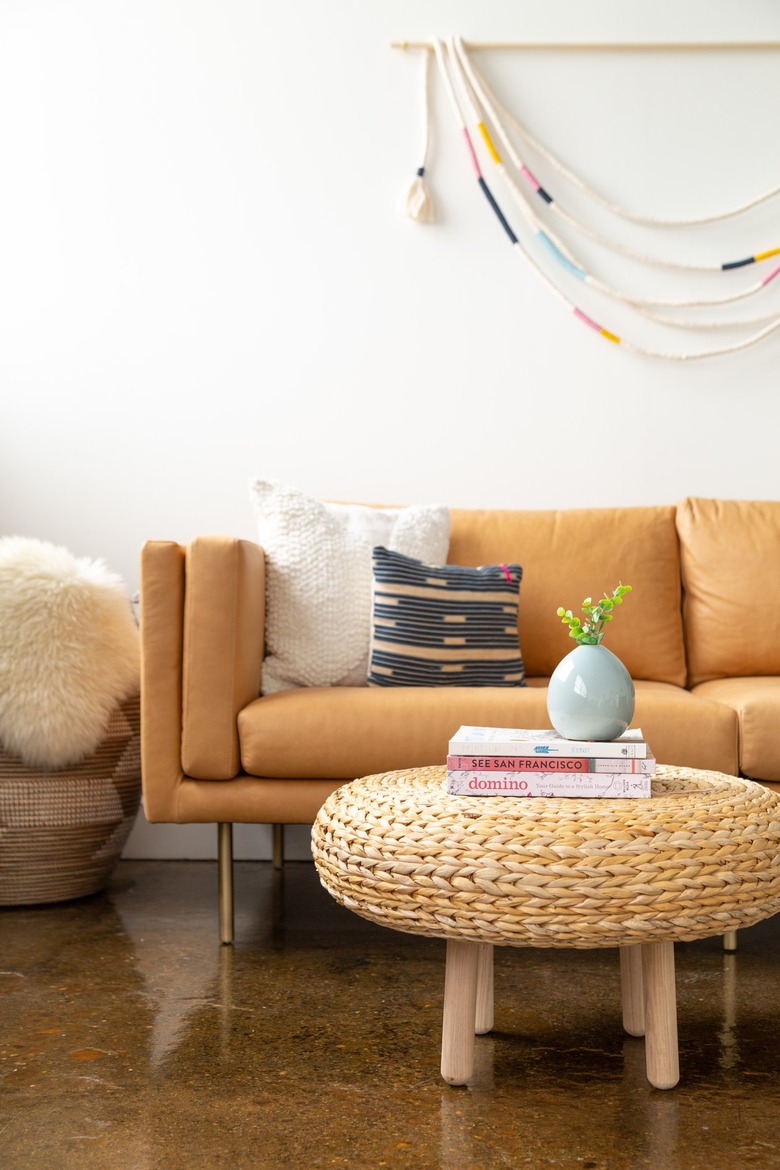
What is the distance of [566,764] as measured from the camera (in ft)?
4.35

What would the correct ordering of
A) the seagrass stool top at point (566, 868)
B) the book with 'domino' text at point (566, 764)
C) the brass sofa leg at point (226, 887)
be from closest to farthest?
the seagrass stool top at point (566, 868), the book with 'domino' text at point (566, 764), the brass sofa leg at point (226, 887)

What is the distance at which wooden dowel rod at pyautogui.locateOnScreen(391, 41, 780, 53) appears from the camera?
2.85 m

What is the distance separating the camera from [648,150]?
288cm

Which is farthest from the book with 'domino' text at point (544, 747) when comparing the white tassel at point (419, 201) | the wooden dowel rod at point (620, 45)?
the wooden dowel rod at point (620, 45)

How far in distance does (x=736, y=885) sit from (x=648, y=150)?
224cm

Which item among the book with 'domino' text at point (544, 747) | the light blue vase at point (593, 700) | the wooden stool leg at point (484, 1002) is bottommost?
the wooden stool leg at point (484, 1002)

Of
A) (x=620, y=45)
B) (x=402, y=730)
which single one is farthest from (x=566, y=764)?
→ (x=620, y=45)

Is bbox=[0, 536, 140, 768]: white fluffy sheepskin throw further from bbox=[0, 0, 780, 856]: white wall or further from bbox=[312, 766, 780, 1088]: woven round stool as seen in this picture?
bbox=[312, 766, 780, 1088]: woven round stool

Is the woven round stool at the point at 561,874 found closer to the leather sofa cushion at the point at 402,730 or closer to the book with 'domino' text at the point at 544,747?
the book with 'domino' text at the point at 544,747

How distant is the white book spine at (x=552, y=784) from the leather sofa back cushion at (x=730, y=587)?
124 cm

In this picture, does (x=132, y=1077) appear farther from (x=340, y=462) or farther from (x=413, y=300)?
(x=413, y=300)

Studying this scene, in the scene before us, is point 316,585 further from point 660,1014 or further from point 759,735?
point 660,1014

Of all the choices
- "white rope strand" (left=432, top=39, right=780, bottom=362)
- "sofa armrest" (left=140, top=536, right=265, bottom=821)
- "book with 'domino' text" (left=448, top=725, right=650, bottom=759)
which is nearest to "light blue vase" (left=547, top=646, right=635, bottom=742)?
"book with 'domino' text" (left=448, top=725, right=650, bottom=759)

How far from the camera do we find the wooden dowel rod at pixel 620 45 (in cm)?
285
